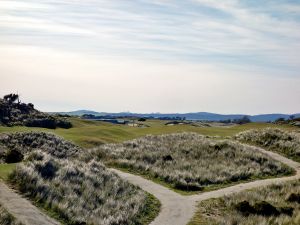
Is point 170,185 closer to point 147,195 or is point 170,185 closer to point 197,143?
point 147,195

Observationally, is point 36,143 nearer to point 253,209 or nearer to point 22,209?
point 253,209

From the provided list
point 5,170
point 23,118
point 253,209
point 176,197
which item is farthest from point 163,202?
point 23,118

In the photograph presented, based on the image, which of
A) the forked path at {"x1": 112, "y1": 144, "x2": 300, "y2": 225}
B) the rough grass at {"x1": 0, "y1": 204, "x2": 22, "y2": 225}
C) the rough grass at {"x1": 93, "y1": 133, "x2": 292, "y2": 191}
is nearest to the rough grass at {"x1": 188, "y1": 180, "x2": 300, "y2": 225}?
the forked path at {"x1": 112, "y1": 144, "x2": 300, "y2": 225}

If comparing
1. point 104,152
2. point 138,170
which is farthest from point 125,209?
point 104,152

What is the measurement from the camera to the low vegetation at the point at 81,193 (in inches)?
780

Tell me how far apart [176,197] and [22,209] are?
11.3 metres

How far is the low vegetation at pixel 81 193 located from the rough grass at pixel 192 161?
5526 millimetres

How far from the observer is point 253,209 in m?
24.5

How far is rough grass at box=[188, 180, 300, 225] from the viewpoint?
73.5ft

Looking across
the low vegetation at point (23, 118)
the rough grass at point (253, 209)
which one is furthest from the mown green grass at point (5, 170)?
the low vegetation at point (23, 118)

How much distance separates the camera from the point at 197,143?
4469cm

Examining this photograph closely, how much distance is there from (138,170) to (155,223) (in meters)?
12.8

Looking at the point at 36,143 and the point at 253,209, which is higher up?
the point at 36,143

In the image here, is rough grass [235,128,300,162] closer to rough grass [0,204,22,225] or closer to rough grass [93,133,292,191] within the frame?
rough grass [93,133,292,191]
